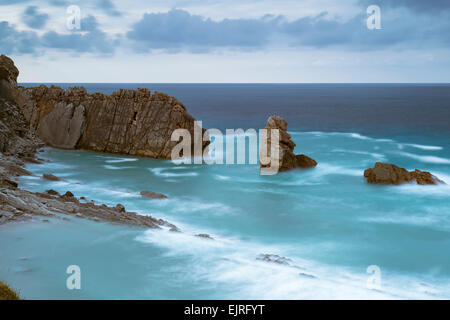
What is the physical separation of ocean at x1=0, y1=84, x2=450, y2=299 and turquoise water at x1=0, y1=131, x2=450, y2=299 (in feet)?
0.18

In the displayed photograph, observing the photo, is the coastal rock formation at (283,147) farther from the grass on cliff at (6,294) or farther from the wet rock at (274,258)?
the grass on cliff at (6,294)

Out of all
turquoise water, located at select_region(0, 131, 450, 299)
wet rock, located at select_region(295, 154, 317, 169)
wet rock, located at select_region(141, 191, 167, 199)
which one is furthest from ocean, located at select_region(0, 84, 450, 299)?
wet rock, located at select_region(295, 154, 317, 169)

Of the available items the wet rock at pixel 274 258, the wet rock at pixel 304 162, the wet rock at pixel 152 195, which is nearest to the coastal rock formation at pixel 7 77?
the wet rock at pixel 152 195

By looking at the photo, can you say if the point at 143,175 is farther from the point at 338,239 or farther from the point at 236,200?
the point at 338,239

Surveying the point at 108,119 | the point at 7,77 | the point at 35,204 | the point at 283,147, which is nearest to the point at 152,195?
the point at 35,204

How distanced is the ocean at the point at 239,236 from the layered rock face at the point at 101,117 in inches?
63.9

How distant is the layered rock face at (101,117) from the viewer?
106ft

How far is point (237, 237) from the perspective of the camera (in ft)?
56.0

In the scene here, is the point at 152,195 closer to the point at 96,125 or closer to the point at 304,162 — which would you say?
the point at 304,162

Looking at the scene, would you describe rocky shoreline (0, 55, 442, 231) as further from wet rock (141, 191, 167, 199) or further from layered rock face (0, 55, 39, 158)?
wet rock (141, 191, 167, 199)

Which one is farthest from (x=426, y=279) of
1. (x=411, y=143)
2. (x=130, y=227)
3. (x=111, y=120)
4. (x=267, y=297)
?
(x=411, y=143)

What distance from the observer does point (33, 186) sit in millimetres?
21688

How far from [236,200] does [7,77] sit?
72.3 feet

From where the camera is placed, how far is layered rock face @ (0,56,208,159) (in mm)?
32406
